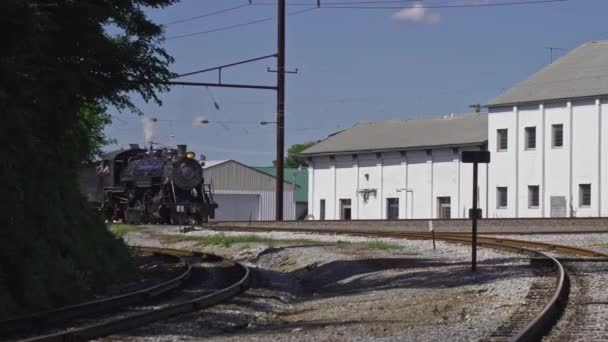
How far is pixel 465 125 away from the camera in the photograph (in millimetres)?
70375

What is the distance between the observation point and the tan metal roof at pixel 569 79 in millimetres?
58406

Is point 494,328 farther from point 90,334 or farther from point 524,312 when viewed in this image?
point 90,334

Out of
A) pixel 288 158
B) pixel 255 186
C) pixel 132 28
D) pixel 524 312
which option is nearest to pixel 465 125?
pixel 255 186

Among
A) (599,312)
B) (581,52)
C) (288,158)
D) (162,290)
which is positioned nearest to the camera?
(599,312)

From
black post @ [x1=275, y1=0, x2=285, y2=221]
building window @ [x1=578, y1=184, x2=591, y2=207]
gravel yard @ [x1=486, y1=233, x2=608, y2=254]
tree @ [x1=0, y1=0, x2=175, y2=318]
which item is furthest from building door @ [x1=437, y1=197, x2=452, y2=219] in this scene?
tree @ [x1=0, y1=0, x2=175, y2=318]

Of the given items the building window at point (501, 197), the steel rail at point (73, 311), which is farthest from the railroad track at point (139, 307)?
the building window at point (501, 197)

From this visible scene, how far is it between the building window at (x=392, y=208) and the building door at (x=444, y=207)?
414 centimetres

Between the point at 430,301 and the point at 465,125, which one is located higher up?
the point at 465,125

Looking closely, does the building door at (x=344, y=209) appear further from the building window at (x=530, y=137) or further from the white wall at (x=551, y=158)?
the building window at (x=530, y=137)

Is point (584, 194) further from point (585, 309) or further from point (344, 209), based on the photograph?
point (585, 309)

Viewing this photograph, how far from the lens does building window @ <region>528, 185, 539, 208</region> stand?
197 feet

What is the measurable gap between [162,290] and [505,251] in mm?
8967

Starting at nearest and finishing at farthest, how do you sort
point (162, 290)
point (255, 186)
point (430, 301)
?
point (430, 301), point (162, 290), point (255, 186)

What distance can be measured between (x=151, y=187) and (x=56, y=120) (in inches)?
1140
